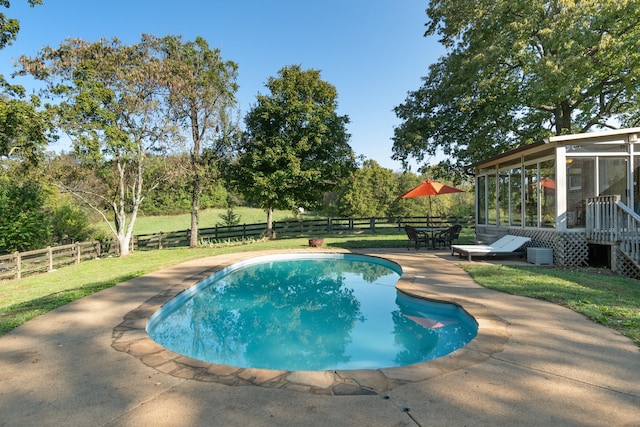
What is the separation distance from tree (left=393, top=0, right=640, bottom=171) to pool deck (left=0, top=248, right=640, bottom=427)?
445 inches

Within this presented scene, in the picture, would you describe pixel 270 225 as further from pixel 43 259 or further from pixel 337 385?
pixel 337 385

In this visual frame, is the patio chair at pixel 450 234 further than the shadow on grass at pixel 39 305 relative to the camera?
Yes

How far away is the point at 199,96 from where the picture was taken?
16609 millimetres

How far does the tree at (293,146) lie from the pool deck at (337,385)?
45.0 feet

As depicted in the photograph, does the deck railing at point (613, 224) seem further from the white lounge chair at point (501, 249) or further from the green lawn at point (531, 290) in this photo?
the white lounge chair at point (501, 249)

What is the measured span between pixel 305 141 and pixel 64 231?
41.1ft

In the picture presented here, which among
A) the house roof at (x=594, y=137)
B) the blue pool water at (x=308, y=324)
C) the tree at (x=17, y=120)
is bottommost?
the blue pool water at (x=308, y=324)

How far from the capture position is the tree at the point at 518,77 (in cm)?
1150

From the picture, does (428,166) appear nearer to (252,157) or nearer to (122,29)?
(252,157)

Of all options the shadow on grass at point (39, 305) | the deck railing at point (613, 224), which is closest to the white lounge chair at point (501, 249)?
the deck railing at point (613, 224)

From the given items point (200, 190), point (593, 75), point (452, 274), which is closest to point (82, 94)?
point (200, 190)

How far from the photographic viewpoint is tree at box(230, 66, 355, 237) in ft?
57.5

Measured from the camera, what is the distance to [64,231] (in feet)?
53.3

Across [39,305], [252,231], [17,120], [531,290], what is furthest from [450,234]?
[17,120]
